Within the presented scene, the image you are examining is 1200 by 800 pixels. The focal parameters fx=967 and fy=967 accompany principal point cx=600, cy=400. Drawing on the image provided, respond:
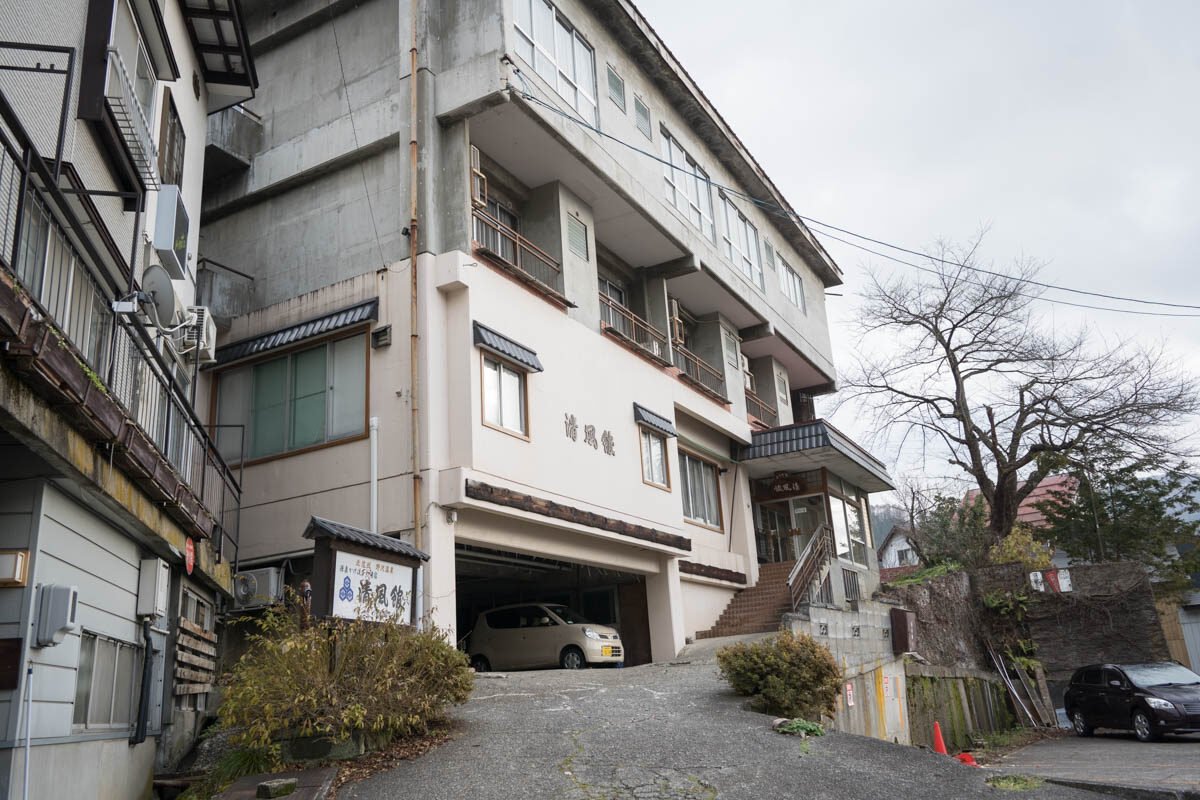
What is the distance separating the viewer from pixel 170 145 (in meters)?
13.1

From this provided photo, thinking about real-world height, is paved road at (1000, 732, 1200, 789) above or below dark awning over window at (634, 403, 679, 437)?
below

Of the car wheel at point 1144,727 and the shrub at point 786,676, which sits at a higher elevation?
the shrub at point 786,676

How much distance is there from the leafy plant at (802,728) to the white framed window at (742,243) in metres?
16.5

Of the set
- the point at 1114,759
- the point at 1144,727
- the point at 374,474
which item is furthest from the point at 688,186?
the point at 1144,727

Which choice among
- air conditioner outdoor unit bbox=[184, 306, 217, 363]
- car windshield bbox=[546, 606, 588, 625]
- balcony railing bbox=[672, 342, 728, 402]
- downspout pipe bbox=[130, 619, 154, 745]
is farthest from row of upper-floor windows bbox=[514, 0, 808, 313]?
downspout pipe bbox=[130, 619, 154, 745]

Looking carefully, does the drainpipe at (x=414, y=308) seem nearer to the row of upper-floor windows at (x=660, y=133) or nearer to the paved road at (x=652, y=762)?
the row of upper-floor windows at (x=660, y=133)

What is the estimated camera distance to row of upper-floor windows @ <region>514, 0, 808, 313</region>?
17953 millimetres

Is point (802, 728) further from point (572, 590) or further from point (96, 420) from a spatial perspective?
point (572, 590)

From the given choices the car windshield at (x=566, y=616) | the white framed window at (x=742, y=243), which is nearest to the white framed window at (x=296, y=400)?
the car windshield at (x=566, y=616)

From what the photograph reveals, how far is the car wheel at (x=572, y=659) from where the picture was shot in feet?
57.9

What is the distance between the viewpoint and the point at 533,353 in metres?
16.6

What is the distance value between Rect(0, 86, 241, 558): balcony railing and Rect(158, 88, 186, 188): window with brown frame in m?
3.02

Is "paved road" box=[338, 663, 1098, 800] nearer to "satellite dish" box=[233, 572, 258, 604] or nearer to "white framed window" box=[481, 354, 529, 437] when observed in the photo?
"satellite dish" box=[233, 572, 258, 604]

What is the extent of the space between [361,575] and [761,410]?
19.8 meters
